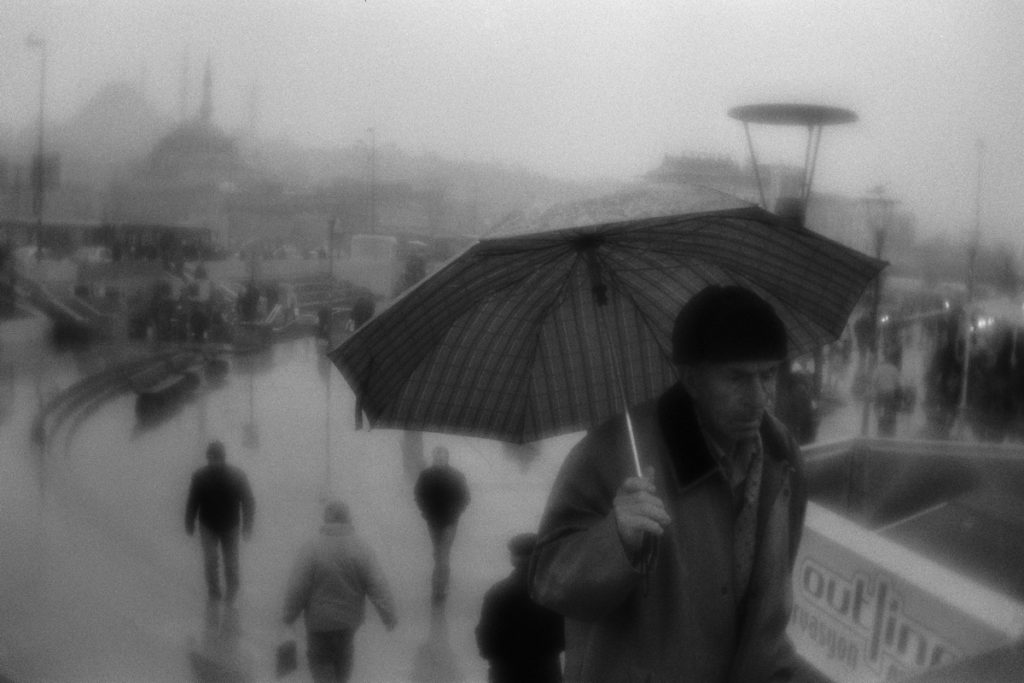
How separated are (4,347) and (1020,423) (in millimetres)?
13185

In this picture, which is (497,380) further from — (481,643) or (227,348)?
(227,348)

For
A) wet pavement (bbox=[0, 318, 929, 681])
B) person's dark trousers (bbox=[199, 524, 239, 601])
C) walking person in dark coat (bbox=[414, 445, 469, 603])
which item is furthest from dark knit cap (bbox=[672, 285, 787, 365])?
person's dark trousers (bbox=[199, 524, 239, 601])

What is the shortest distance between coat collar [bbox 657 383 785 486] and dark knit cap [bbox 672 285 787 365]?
6 cm

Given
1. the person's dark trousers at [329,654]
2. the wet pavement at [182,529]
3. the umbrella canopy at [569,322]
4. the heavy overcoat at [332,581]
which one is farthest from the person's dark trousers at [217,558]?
the umbrella canopy at [569,322]

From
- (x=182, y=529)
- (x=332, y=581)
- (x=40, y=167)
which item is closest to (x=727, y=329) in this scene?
(x=332, y=581)

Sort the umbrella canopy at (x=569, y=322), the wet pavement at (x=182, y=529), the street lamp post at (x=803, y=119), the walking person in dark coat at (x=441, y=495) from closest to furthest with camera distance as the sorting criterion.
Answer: the umbrella canopy at (x=569, y=322) → the street lamp post at (x=803, y=119) → the wet pavement at (x=182, y=529) → the walking person in dark coat at (x=441, y=495)

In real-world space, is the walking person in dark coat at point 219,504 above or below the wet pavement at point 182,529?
above

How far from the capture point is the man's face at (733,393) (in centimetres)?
179

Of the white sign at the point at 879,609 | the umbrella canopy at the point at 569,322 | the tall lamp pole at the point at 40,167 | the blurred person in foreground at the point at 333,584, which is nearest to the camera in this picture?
the umbrella canopy at the point at 569,322

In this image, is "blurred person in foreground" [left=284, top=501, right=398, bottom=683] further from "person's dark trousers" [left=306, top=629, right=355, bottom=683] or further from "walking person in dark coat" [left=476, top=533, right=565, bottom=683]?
"walking person in dark coat" [left=476, top=533, right=565, bottom=683]

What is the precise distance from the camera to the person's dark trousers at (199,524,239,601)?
8.30 meters

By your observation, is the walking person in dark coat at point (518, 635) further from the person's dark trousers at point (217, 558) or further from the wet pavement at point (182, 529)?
the person's dark trousers at point (217, 558)

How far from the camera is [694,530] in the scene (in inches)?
68.7

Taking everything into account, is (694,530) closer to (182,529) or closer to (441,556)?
(441,556)
